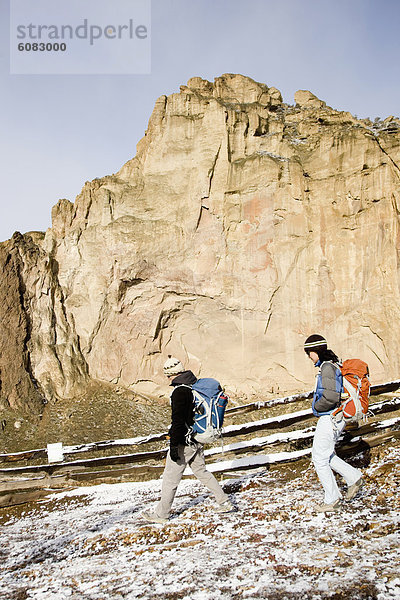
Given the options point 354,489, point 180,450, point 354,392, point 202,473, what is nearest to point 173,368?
point 180,450

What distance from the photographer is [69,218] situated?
24.3m

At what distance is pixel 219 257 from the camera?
70.0 ft

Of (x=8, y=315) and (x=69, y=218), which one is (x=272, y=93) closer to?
(x=69, y=218)

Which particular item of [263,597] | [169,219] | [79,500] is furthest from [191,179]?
[263,597]

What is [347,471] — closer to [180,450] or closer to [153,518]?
[180,450]

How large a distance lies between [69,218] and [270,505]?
21656mm

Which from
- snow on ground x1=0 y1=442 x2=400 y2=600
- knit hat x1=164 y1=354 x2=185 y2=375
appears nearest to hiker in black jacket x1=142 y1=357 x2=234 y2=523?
knit hat x1=164 y1=354 x2=185 y2=375

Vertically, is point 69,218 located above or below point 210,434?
above

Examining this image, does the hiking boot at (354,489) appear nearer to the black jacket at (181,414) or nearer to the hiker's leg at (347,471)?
the hiker's leg at (347,471)

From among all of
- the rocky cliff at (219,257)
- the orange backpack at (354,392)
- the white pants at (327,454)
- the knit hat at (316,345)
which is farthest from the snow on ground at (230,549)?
the rocky cliff at (219,257)

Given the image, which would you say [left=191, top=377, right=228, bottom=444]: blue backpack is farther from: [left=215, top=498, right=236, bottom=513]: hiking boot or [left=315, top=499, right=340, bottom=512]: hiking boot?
[left=315, top=499, right=340, bottom=512]: hiking boot

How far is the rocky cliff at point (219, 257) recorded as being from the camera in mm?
19188

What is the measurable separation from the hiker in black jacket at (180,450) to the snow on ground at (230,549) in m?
0.19

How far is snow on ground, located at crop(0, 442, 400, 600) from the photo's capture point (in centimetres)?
333
